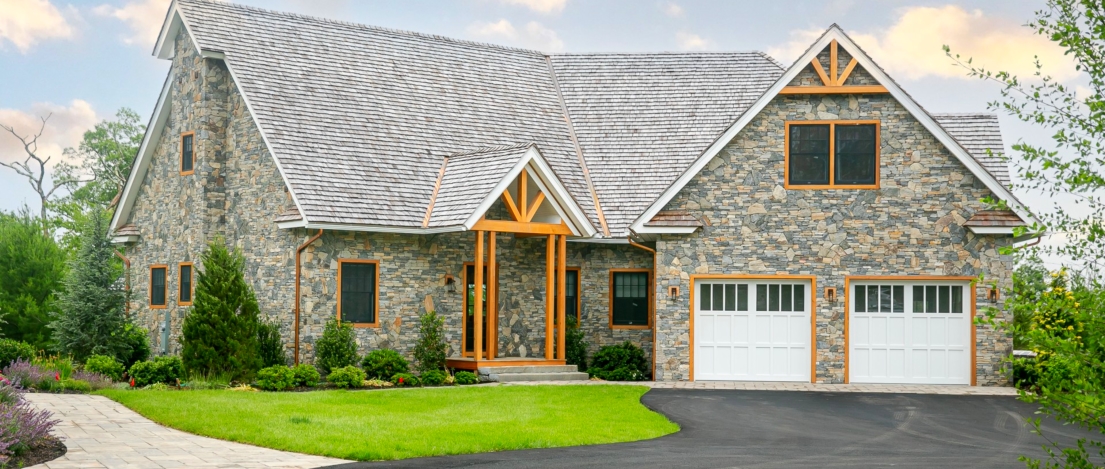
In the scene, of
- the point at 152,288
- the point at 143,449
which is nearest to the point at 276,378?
the point at 143,449

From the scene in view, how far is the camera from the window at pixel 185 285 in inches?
949

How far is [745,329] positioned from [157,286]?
13.2m

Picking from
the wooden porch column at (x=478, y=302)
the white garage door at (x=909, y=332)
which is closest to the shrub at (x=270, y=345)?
the wooden porch column at (x=478, y=302)

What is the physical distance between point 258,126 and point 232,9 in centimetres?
398

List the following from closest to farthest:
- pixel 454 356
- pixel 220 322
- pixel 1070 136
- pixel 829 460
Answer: pixel 1070 136 → pixel 829 460 → pixel 220 322 → pixel 454 356

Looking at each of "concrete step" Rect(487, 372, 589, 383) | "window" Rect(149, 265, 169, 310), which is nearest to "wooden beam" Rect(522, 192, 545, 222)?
"concrete step" Rect(487, 372, 589, 383)

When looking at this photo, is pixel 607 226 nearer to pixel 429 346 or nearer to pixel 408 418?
pixel 429 346

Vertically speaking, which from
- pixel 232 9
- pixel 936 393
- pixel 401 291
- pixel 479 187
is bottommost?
pixel 936 393

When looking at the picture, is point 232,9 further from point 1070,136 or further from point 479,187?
point 1070,136

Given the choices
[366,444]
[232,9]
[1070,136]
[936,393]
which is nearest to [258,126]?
[232,9]

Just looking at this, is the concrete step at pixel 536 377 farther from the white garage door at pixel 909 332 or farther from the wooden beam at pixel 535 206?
the white garage door at pixel 909 332

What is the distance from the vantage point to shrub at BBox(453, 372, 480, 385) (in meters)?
21.1

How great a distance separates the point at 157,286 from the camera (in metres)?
25.6

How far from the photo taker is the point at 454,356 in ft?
74.4
